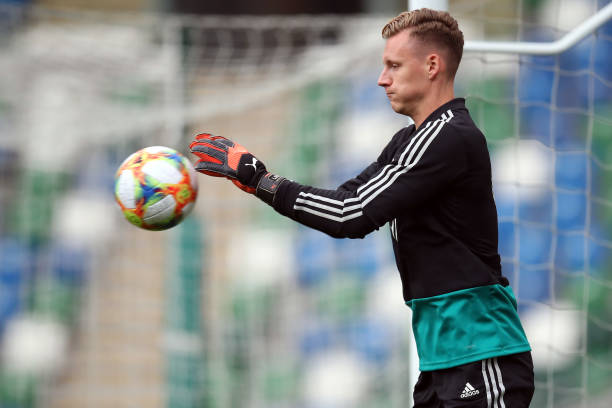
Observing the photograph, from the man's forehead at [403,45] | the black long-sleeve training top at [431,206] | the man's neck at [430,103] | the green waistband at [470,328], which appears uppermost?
the man's forehead at [403,45]

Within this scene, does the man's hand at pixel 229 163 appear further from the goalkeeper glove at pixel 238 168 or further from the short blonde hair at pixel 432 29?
the short blonde hair at pixel 432 29

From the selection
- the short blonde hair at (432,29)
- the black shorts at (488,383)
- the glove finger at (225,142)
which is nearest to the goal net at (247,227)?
the black shorts at (488,383)

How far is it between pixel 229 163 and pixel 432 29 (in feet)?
2.32

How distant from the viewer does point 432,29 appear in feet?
8.02

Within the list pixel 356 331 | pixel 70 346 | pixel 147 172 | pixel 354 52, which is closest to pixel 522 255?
pixel 356 331

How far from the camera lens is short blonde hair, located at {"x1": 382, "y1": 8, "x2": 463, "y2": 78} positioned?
2443 millimetres

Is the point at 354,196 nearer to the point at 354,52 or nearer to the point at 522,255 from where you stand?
the point at 522,255

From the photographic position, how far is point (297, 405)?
19.7 feet

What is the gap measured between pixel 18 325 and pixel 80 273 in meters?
0.67

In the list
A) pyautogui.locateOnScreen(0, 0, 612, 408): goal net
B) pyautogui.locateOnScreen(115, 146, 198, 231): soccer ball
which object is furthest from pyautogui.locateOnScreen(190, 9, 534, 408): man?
pyautogui.locateOnScreen(0, 0, 612, 408): goal net

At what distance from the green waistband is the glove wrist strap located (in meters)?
0.52

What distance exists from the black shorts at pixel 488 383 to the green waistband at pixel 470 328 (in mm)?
27

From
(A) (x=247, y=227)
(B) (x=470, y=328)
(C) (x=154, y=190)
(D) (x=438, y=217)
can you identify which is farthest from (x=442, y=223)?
(A) (x=247, y=227)

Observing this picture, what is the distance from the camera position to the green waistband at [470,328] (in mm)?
2369
